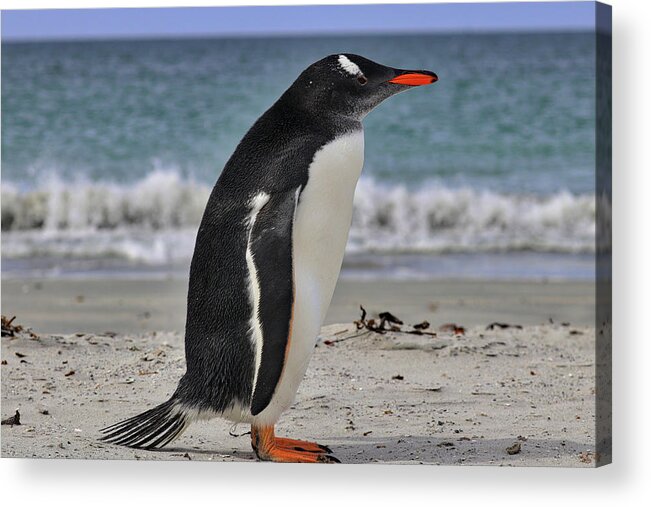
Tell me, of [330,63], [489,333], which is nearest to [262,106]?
[330,63]

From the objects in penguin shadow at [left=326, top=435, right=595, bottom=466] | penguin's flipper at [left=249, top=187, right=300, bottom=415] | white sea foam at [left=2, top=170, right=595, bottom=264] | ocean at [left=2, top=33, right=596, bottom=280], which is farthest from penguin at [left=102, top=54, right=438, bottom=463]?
white sea foam at [left=2, top=170, right=595, bottom=264]

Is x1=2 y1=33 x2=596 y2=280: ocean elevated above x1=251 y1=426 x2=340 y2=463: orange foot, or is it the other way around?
x1=2 y1=33 x2=596 y2=280: ocean

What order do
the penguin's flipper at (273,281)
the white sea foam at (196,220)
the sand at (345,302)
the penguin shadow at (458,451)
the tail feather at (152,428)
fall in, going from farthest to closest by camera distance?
1. the sand at (345,302)
2. the white sea foam at (196,220)
3. the tail feather at (152,428)
4. the penguin shadow at (458,451)
5. the penguin's flipper at (273,281)

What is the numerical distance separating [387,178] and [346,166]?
183 cm

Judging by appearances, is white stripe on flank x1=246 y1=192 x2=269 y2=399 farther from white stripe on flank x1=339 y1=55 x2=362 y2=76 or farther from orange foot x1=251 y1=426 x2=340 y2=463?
white stripe on flank x1=339 y1=55 x2=362 y2=76

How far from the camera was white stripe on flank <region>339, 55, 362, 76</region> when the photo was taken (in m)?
4.86

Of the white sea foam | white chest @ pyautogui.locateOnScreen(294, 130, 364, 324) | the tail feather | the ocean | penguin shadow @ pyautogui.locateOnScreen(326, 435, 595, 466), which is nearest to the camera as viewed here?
white chest @ pyautogui.locateOnScreen(294, 130, 364, 324)

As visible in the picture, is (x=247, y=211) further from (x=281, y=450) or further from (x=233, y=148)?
(x=281, y=450)

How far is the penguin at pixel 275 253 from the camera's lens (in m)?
4.56

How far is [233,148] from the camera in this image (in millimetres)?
5285

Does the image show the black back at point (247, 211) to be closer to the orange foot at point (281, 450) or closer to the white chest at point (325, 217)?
the white chest at point (325, 217)

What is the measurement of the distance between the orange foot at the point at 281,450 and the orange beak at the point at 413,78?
1320mm

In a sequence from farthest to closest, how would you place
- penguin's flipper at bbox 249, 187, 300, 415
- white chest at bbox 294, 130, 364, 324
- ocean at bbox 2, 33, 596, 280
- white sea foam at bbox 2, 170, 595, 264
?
1. white sea foam at bbox 2, 170, 595, 264
2. ocean at bbox 2, 33, 596, 280
3. white chest at bbox 294, 130, 364, 324
4. penguin's flipper at bbox 249, 187, 300, 415

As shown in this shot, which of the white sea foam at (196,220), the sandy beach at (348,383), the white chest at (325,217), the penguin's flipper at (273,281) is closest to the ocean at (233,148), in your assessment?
the white sea foam at (196,220)
